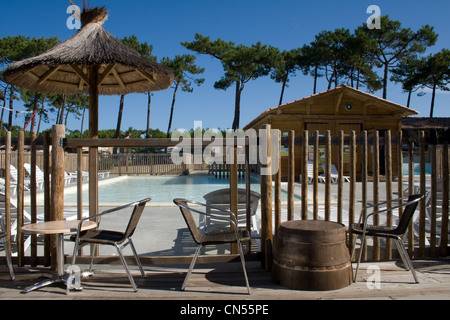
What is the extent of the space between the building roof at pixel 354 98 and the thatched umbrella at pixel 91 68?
360 inches

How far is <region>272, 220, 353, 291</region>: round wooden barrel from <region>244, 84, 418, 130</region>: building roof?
12.4m

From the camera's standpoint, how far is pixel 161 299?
287 centimetres

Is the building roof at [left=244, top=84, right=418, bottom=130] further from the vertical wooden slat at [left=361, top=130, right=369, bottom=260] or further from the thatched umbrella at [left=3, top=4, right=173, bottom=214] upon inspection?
the vertical wooden slat at [left=361, top=130, right=369, bottom=260]

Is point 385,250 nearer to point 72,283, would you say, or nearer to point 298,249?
point 298,249

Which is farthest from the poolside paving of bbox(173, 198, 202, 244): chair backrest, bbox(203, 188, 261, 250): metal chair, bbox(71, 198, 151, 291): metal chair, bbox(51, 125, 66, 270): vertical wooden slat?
bbox(203, 188, 261, 250): metal chair

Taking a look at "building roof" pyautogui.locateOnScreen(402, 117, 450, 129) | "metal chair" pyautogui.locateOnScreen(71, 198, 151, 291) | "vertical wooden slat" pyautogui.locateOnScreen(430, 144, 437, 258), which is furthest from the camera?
"building roof" pyautogui.locateOnScreen(402, 117, 450, 129)

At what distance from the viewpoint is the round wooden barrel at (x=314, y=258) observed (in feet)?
9.66

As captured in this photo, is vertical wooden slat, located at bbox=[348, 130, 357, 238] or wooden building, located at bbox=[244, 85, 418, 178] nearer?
vertical wooden slat, located at bbox=[348, 130, 357, 238]

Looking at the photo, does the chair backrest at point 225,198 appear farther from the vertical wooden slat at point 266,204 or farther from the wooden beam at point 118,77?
the wooden beam at point 118,77

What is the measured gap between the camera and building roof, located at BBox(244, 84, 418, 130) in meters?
15.3

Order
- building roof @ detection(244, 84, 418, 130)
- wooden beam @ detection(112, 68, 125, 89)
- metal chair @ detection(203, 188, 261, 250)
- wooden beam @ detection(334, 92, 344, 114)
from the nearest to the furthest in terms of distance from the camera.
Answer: metal chair @ detection(203, 188, 261, 250) → wooden beam @ detection(112, 68, 125, 89) → building roof @ detection(244, 84, 418, 130) → wooden beam @ detection(334, 92, 344, 114)

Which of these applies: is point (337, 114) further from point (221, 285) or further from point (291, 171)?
point (221, 285)
